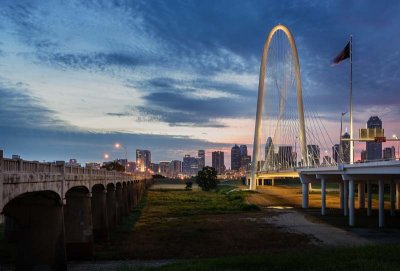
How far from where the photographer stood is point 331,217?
65500mm

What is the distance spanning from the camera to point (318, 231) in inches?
1980

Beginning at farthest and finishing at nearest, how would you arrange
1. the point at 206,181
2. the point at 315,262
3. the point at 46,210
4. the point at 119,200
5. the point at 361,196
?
the point at 206,181, the point at 361,196, the point at 119,200, the point at 46,210, the point at 315,262

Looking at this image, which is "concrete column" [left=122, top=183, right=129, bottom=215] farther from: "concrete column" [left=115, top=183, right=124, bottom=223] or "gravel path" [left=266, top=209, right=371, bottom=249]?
"gravel path" [left=266, top=209, right=371, bottom=249]

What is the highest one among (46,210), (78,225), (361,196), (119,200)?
(46,210)

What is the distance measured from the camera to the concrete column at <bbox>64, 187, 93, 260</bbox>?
3728cm

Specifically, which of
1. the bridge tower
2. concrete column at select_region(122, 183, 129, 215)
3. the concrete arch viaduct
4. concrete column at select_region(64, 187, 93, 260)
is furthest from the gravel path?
the bridge tower

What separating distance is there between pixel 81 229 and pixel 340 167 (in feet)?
110

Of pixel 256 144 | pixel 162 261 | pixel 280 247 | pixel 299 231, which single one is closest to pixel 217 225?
pixel 299 231

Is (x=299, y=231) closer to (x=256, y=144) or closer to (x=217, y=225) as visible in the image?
(x=217, y=225)

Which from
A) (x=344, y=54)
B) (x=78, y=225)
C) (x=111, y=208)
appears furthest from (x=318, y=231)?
(x=78, y=225)

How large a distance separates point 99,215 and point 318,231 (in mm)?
22092

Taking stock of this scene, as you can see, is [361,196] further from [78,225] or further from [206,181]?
[206,181]

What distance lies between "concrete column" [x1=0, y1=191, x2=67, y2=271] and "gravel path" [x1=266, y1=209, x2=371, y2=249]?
74.3 feet

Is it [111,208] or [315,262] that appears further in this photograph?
[111,208]
